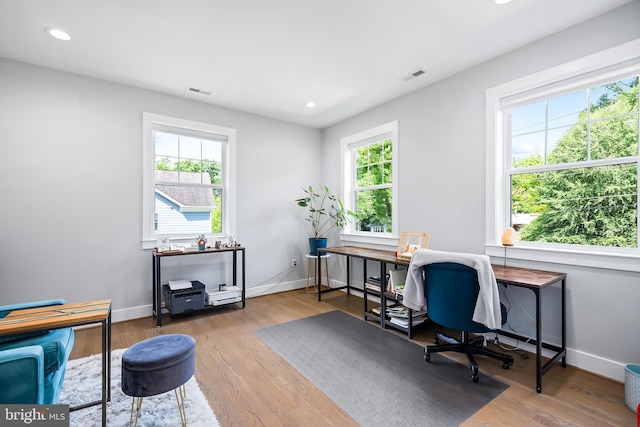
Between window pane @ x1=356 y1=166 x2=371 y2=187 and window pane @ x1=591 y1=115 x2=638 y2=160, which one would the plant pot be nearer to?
window pane @ x1=356 y1=166 x2=371 y2=187

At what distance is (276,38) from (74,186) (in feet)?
8.65

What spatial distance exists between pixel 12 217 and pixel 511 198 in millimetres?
4848

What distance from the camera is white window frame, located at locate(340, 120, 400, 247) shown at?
3.79 metres

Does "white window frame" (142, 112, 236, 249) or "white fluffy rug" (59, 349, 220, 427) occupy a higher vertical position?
"white window frame" (142, 112, 236, 249)

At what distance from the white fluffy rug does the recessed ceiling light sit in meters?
2.73

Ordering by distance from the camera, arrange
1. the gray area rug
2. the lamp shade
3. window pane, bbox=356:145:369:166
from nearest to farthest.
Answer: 1. the gray area rug
2. the lamp shade
3. window pane, bbox=356:145:369:166

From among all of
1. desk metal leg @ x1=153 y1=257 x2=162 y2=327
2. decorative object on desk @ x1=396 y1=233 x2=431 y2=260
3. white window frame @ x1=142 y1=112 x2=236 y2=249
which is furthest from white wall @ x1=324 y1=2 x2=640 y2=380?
desk metal leg @ x1=153 y1=257 x2=162 y2=327

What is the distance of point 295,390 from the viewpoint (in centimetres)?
206

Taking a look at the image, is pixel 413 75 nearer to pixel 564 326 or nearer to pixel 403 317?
pixel 403 317

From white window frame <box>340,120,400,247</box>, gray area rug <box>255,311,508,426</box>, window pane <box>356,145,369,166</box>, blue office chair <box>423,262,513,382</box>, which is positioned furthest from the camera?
→ window pane <box>356,145,369,166</box>

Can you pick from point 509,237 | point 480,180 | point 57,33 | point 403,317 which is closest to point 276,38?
point 57,33

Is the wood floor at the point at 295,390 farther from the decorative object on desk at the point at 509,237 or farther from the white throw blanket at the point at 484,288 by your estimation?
the decorative object on desk at the point at 509,237

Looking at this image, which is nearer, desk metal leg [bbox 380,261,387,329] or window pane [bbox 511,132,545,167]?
window pane [bbox 511,132,545,167]

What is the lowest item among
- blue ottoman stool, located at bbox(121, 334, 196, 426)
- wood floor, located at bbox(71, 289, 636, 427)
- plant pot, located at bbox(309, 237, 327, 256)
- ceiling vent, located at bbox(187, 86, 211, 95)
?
wood floor, located at bbox(71, 289, 636, 427)
